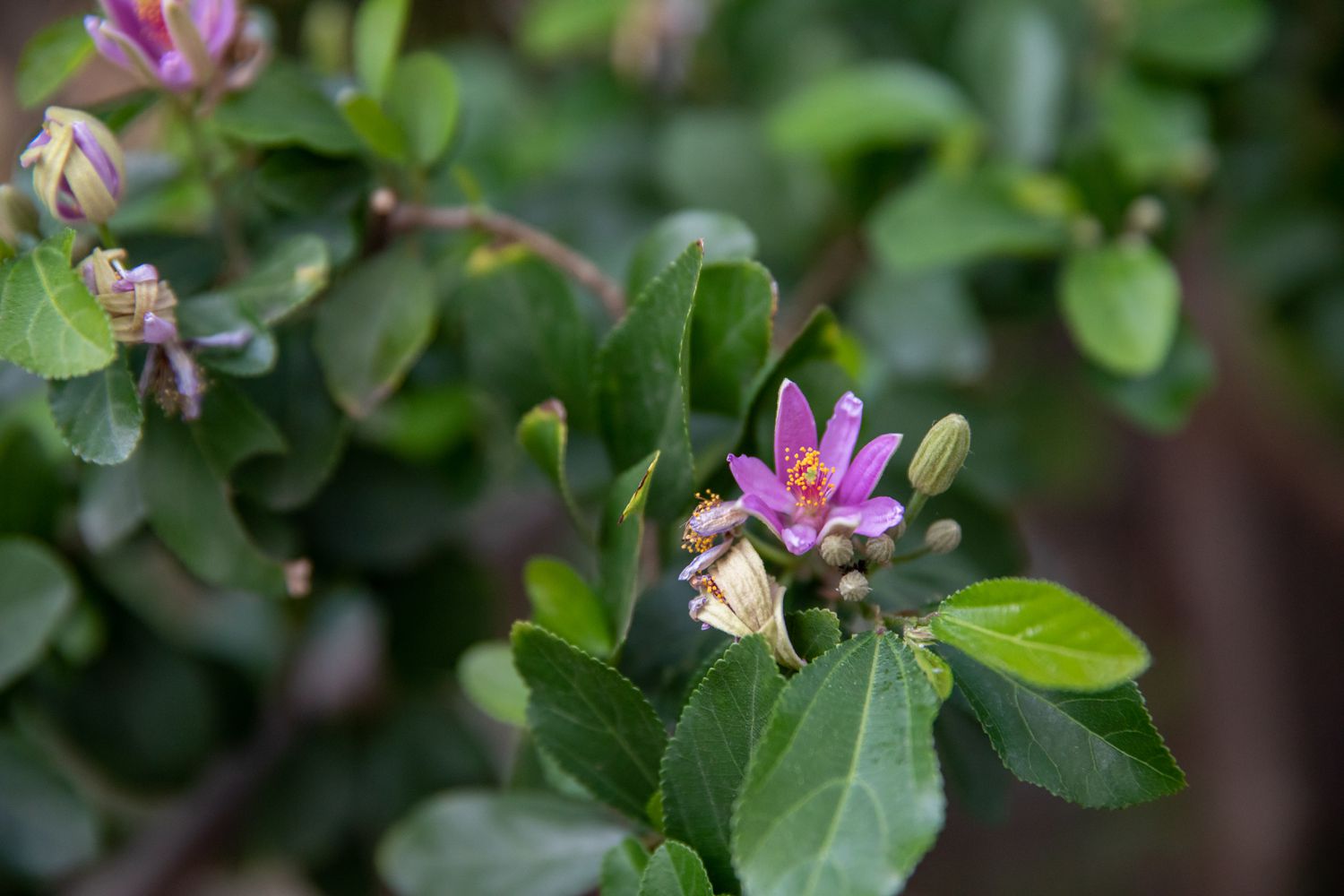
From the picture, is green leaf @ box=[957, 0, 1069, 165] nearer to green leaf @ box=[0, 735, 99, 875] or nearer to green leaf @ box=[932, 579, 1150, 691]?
green leaf @ box=[932, 579, 1150, 691]

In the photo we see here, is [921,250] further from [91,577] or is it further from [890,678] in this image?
[91,577]

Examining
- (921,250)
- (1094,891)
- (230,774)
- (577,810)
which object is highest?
(921,250)

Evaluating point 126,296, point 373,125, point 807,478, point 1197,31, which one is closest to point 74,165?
point 126,296

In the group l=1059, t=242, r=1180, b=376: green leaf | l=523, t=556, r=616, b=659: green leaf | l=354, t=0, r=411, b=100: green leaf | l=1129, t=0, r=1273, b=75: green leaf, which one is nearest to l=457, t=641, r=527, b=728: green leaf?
l=523, t=556, r=616, b=659: green leaf

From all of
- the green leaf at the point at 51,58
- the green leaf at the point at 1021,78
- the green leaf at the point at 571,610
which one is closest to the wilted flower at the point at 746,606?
the green leaf at the point at 571,610


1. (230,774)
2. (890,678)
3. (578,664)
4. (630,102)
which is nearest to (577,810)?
(578,664)

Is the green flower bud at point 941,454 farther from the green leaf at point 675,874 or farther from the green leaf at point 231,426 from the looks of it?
the green leaf at point 231,426
